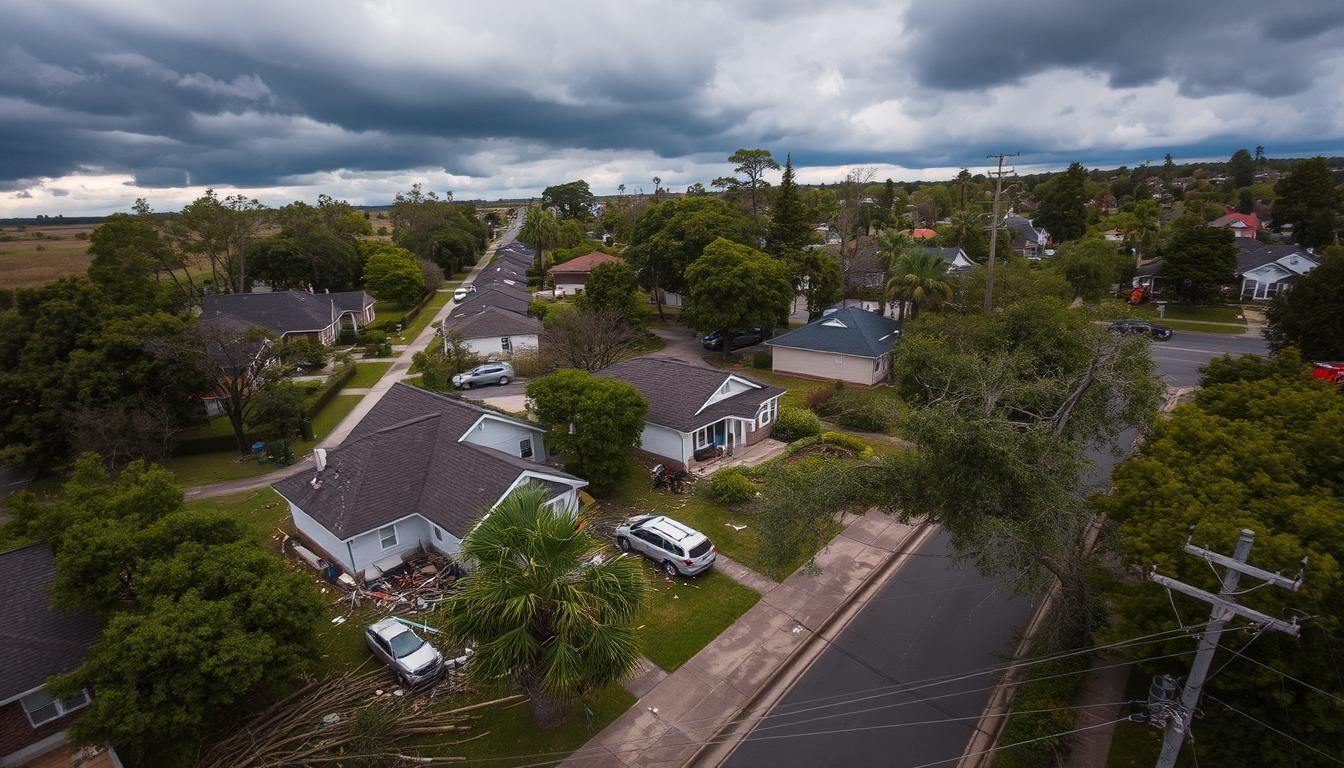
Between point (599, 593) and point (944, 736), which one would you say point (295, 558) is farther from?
point (944, 736)

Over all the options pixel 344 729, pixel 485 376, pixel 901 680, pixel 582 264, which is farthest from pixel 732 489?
pixel 582 264

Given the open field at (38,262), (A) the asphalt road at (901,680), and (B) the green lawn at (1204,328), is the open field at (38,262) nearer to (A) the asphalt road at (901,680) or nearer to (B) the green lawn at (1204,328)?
(A) the asphalt road at (901,680)

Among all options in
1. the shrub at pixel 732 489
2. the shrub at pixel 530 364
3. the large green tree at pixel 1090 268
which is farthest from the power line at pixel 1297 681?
the large green tree at pixel 1090 268

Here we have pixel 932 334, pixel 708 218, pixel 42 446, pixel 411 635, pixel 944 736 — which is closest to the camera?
pixel 944 736

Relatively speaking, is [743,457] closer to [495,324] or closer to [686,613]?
[686,613]

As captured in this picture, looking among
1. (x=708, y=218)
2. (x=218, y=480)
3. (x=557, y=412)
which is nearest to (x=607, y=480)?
(x=557, y=412)

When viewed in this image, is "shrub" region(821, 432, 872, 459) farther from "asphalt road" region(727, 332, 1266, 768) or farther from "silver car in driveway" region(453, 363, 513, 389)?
"silver car in driveway" region(453, 363, 513, 389)

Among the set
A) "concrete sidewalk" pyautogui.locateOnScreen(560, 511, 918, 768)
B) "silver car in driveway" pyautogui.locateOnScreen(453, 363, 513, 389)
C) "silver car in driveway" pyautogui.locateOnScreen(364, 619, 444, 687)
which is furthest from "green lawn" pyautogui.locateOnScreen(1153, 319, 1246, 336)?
"silver car in driveway" pyautogui.locateOnScreen(364, 619, 444, 687)

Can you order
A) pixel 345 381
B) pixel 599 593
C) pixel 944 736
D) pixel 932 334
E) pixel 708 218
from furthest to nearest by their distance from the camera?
pixel 708 218 → pixel 345 381 → pixel 932 334 → pixel 944 736 → pixel 599 593
